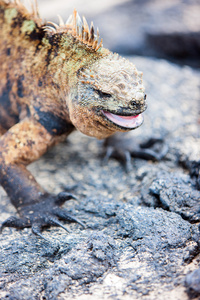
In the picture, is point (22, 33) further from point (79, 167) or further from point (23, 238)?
point (23, 238)

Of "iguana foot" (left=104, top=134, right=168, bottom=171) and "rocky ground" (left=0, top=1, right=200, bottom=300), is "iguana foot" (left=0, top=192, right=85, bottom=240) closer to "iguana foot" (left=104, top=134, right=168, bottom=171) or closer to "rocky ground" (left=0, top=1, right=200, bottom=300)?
"rocky ground" (left=0, top=1, right=200, bottom=300)

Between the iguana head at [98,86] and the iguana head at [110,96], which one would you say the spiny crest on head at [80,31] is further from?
the iguana head at [110,96]

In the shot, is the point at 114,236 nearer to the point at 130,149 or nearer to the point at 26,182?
the point at 26,182

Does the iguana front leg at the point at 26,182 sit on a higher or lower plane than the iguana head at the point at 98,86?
lower

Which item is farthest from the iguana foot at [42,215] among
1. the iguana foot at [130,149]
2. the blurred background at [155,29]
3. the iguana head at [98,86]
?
the blurred background at [155,29]

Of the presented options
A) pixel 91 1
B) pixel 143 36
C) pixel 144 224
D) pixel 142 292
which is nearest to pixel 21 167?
pixel 144 224

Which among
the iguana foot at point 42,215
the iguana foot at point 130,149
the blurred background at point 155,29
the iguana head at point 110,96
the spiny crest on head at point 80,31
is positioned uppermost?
the spiny crest on head at point 80,31
